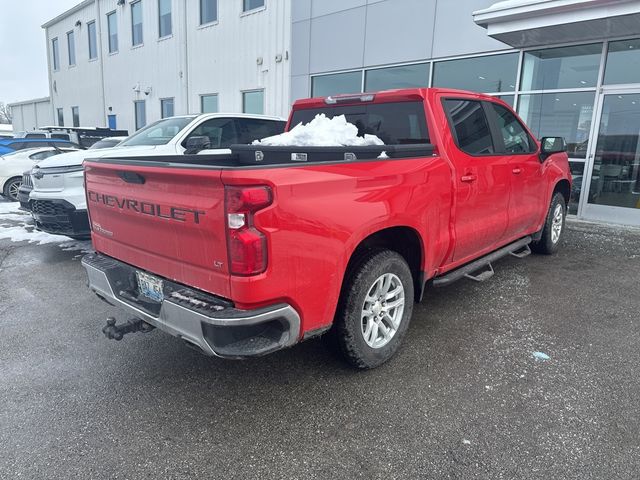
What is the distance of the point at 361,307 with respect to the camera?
2.93 metres

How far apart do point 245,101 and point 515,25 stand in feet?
29.5

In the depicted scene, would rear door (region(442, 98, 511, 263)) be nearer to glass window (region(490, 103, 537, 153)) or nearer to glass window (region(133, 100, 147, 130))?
glass window (region(490, 103, 537, 153))

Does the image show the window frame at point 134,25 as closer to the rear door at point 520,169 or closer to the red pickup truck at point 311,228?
the red pickup truck at point 311,228

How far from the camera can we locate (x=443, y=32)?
9664mm

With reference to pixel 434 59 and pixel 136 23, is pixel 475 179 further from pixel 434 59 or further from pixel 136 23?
pixel 136 23

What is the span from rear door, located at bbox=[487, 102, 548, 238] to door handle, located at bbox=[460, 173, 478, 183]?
2.54ft

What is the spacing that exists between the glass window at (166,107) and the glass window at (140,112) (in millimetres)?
1483

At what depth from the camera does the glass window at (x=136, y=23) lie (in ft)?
63.0

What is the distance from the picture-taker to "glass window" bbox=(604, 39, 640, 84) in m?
7.95

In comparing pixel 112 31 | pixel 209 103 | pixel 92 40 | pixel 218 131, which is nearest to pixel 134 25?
pixel 112 31

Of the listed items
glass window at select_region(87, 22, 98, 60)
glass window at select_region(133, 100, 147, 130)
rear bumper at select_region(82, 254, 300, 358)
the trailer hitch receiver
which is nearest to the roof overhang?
rear bumper at select_region(82, 254, 300, 358)

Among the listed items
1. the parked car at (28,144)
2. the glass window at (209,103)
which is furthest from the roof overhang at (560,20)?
the parked car at (28,144)

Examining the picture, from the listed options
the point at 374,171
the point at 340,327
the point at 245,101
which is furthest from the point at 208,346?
the point at 245,101

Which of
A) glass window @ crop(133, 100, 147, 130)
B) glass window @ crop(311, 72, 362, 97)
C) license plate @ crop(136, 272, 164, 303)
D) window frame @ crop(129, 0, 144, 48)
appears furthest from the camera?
glass window @ crop(133, 100, 147, 130)
